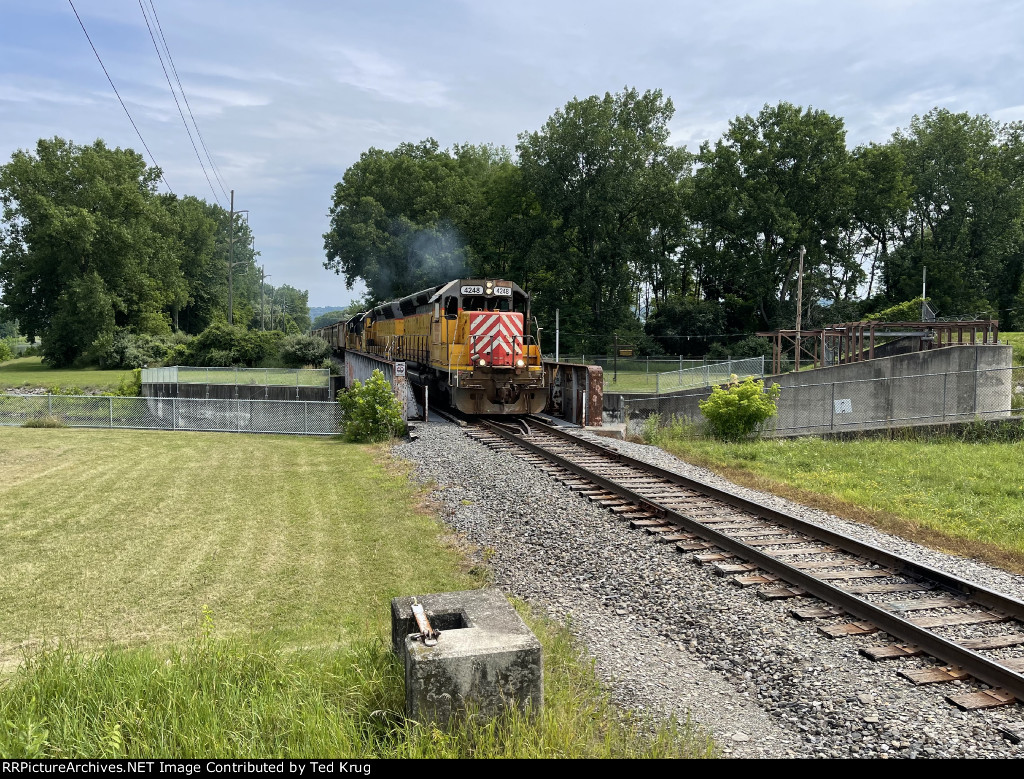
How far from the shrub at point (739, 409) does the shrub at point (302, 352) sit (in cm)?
3234

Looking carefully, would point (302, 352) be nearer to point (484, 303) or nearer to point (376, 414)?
point (484, 303)

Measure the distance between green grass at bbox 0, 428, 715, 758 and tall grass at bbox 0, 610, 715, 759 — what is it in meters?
0.01

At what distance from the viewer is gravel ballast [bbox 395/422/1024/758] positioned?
4078mm

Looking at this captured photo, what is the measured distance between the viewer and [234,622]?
6.11m

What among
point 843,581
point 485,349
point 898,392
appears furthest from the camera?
point 898,392

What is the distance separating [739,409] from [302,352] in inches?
1336

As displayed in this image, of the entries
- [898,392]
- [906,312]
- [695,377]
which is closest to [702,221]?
[906,312]

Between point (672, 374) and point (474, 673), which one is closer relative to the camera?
point (474, 673)

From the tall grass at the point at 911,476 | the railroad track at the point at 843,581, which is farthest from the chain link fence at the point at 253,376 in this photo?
the railroad track at the point at 843,581

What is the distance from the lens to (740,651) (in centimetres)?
523

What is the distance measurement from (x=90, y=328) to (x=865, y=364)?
5446cm

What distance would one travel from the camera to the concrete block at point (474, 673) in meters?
3.74

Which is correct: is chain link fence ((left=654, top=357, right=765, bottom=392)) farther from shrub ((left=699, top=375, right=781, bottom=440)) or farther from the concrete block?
the concrete block

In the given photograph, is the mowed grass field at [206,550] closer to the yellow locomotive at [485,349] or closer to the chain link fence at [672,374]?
the yellow locomotive at [485,349]
